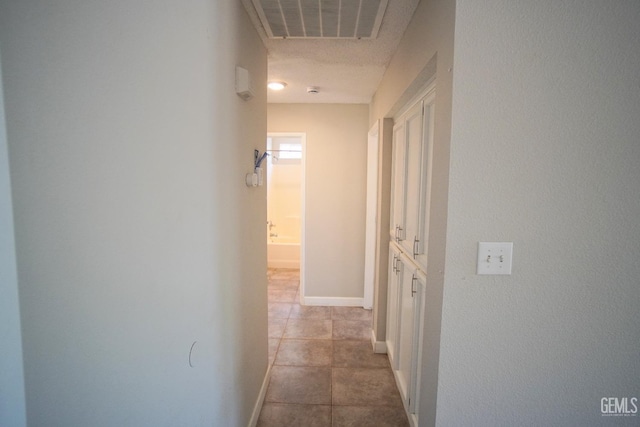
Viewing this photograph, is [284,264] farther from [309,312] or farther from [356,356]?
[356,356]

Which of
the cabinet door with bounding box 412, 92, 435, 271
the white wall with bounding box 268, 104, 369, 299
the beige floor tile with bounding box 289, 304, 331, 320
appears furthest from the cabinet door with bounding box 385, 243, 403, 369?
the white wall with bounding box 268, 104, 369, 299

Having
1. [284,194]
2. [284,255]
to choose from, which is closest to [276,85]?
[284,255]

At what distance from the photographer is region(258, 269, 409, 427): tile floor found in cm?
Answer: 179

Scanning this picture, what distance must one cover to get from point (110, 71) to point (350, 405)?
2.21 m

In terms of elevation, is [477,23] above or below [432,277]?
above

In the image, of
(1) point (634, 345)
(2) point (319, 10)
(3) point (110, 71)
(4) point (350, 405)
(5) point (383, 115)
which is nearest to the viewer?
(3) point (110, 71)

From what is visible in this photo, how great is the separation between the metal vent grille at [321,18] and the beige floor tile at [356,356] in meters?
2.42

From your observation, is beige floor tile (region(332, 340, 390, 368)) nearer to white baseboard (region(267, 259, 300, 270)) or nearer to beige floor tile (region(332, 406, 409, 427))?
beige floor tile (region(332, 406, 409, 427))

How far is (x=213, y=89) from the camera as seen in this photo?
1.06 metres

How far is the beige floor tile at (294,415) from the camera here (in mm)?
1727

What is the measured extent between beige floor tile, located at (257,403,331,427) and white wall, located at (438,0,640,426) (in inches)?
41.0

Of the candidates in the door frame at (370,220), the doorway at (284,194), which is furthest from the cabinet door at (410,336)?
the doorway at (284,194)

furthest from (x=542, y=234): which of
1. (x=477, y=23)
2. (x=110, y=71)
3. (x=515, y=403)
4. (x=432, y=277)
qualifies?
(x=110, y=71)

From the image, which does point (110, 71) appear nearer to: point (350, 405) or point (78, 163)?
point (78, 163)
